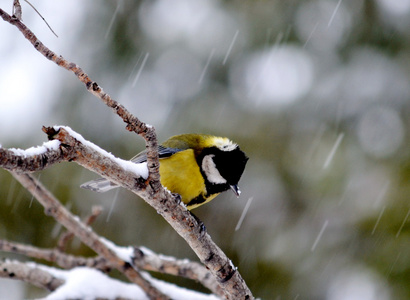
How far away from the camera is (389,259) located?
12.1 ft

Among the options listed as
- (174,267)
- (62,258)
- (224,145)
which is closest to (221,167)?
(224,145)

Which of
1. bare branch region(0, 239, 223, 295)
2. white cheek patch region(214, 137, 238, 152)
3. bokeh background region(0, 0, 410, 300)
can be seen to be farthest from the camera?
bokeh background region(0, 0, 410, 300)

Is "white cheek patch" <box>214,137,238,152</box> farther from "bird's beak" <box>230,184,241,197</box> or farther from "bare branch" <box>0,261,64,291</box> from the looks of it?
"bare branch" <box>0,261,64,291</box>

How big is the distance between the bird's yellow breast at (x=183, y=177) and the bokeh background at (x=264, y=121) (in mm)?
1576

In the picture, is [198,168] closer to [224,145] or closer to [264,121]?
[224,145]

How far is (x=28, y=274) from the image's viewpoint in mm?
2604

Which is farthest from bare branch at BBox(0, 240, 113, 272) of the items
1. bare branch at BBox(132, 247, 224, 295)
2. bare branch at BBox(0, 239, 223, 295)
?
bare branch at BBox(132, 247, 224, 295)

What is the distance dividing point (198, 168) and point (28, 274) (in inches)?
44.8

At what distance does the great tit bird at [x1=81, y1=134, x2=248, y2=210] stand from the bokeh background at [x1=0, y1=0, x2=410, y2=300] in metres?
1.40

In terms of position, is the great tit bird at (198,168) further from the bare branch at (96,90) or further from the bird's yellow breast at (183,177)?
the bare branch at (96,90)

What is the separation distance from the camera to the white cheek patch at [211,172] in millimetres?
2801

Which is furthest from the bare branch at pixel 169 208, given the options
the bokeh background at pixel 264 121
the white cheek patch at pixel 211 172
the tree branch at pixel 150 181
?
the bokeh background at pixel 264 121

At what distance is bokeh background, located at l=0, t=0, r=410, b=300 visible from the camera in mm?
4012

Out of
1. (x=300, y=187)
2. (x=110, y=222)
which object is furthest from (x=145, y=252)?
(x=300, y=187)
